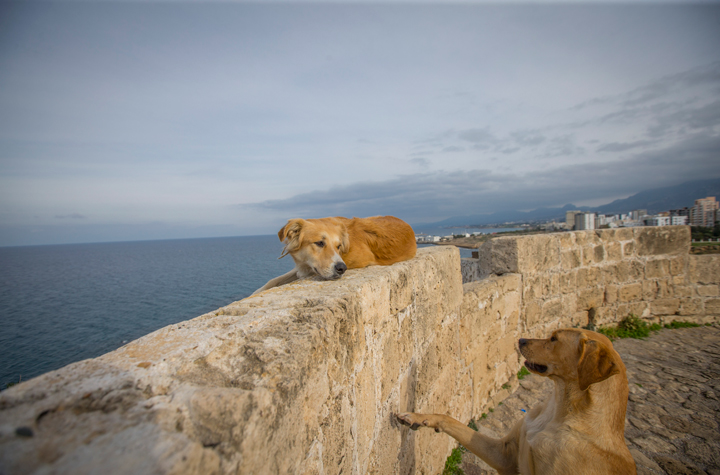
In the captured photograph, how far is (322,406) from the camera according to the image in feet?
4.10

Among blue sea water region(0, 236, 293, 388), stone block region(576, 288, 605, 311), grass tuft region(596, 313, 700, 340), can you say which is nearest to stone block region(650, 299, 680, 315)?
grass tuft region(596, 313, 700, 340)

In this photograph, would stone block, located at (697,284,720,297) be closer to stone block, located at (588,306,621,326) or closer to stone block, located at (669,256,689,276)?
stone block, located at (669,256,689,276)

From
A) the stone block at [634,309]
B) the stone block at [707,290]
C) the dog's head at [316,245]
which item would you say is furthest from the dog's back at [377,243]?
the stone block at [707,290]

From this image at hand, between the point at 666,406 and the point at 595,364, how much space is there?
3102 mm

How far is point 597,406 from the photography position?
7.52ft

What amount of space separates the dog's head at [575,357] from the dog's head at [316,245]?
1.89m

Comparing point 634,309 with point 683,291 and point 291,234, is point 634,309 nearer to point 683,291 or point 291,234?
point 683,291

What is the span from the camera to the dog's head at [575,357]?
228cm

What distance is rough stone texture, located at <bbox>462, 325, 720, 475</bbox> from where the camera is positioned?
3244 millimetres

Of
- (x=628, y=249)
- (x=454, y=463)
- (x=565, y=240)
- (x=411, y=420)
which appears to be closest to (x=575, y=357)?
(x=411, y=420)

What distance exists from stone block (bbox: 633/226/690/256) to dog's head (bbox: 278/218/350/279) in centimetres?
676

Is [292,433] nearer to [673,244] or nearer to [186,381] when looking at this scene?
[186,381]

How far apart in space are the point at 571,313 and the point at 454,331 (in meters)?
3.95

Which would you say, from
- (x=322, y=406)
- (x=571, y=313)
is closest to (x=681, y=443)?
(x=571, y=313)
